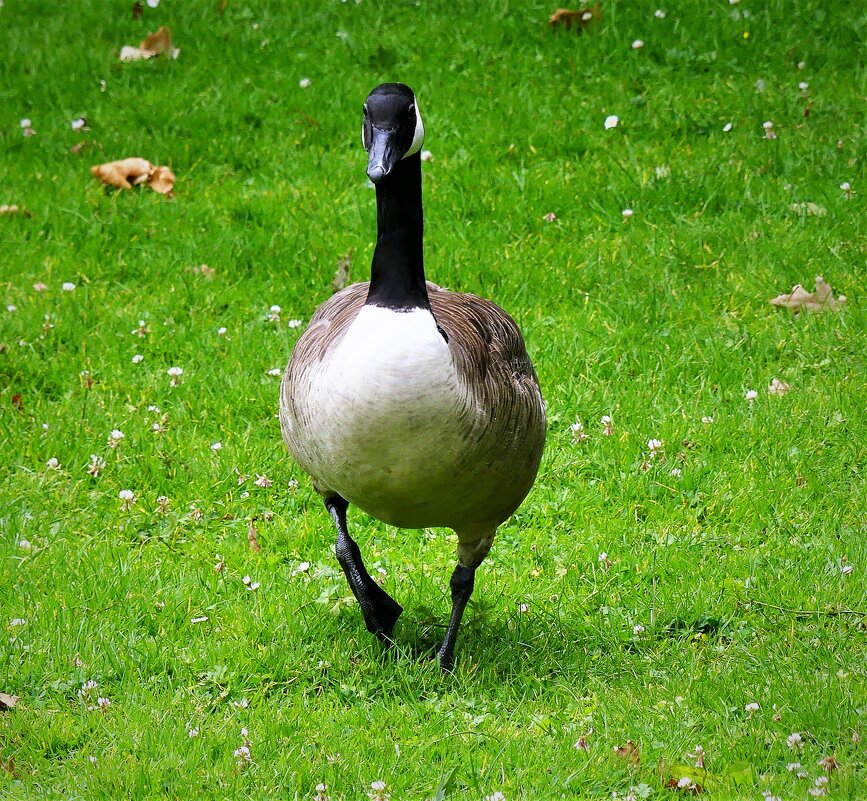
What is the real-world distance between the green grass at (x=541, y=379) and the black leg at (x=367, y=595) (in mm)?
118

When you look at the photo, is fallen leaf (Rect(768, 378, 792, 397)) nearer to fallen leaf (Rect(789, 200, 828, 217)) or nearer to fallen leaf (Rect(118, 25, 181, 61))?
fallen leaf (Rect(789, 200, 828, 217))

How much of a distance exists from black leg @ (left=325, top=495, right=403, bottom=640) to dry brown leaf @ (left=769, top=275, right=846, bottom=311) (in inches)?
128

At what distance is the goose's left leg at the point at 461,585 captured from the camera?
4.36m

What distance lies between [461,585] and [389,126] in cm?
169

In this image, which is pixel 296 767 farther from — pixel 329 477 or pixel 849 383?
pixel 849 383

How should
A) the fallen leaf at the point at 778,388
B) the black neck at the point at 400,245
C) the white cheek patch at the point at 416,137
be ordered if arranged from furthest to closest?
the fallen leaf at the point at 778,388
the white cheek patch at the point at 416,137
the black neck at the point at 400,245

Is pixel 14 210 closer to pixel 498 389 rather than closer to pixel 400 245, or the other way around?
pixel 400 245

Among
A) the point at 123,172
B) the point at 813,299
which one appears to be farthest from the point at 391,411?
the point at 123,172

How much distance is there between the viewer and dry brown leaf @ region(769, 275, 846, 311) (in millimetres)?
6625

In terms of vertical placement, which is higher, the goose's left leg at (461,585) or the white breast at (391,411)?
the white breast at (391,411)

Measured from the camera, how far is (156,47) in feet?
31.2

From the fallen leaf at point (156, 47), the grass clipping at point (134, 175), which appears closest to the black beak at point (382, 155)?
the grass clipping at point (134, 175)

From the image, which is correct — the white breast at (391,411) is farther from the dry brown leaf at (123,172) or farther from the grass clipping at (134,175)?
the dry brown leaf at (123,172)

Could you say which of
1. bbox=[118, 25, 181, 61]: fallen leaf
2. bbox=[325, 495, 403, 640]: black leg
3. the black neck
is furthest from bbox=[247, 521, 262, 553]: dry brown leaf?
bbox=[118, 25, 181, 61]: fallen leaf
